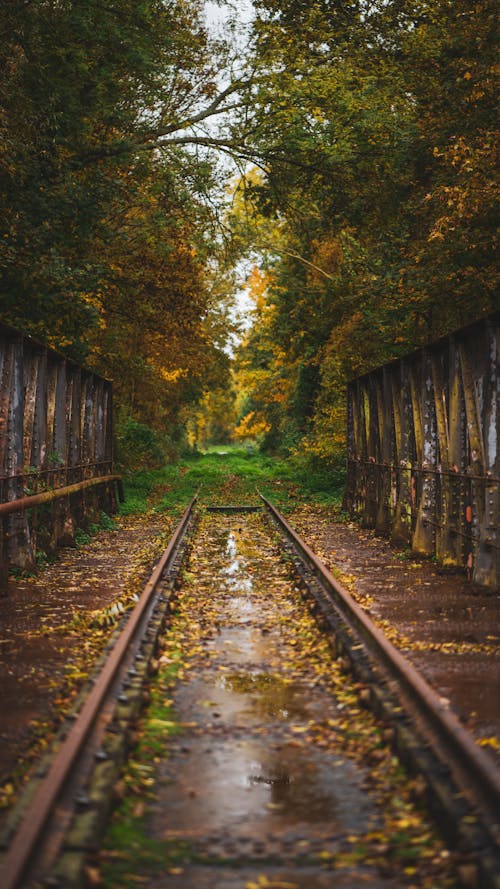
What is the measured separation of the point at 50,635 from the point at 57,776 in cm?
411

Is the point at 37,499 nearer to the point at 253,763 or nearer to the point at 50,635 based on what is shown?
the point at 50,635

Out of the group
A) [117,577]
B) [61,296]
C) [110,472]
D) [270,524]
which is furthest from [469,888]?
[110,472]

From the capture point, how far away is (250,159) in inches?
811

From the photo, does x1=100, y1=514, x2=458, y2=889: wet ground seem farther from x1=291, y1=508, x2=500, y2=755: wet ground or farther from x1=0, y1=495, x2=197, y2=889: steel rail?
x1=291, y1=508, x2=500, y2=755: wet ground

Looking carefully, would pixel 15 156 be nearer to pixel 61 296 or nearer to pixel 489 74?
pixel 61 296

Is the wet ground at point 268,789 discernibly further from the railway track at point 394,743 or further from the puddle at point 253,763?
the railway track at point 394,743

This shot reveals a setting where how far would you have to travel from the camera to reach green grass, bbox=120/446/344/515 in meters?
24.9

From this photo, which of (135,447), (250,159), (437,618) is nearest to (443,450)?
(437,618)

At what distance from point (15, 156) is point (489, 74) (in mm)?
8194

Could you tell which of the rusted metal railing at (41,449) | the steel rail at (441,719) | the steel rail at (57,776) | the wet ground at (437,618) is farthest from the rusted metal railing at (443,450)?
the rusted metal railing at (41,449)

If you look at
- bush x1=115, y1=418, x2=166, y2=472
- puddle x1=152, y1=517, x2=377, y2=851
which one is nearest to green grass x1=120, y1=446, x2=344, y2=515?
bush x1=115, y1=418, x2=166, y2=472

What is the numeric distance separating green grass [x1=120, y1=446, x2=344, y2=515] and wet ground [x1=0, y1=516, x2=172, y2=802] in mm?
9621

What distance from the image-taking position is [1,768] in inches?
195

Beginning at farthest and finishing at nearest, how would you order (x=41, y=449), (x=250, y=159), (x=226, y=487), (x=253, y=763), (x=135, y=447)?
(x=135, y=447), (x=226, y=487), (x=250, y=159), (x=41, y=449), (x=253, y=763)
